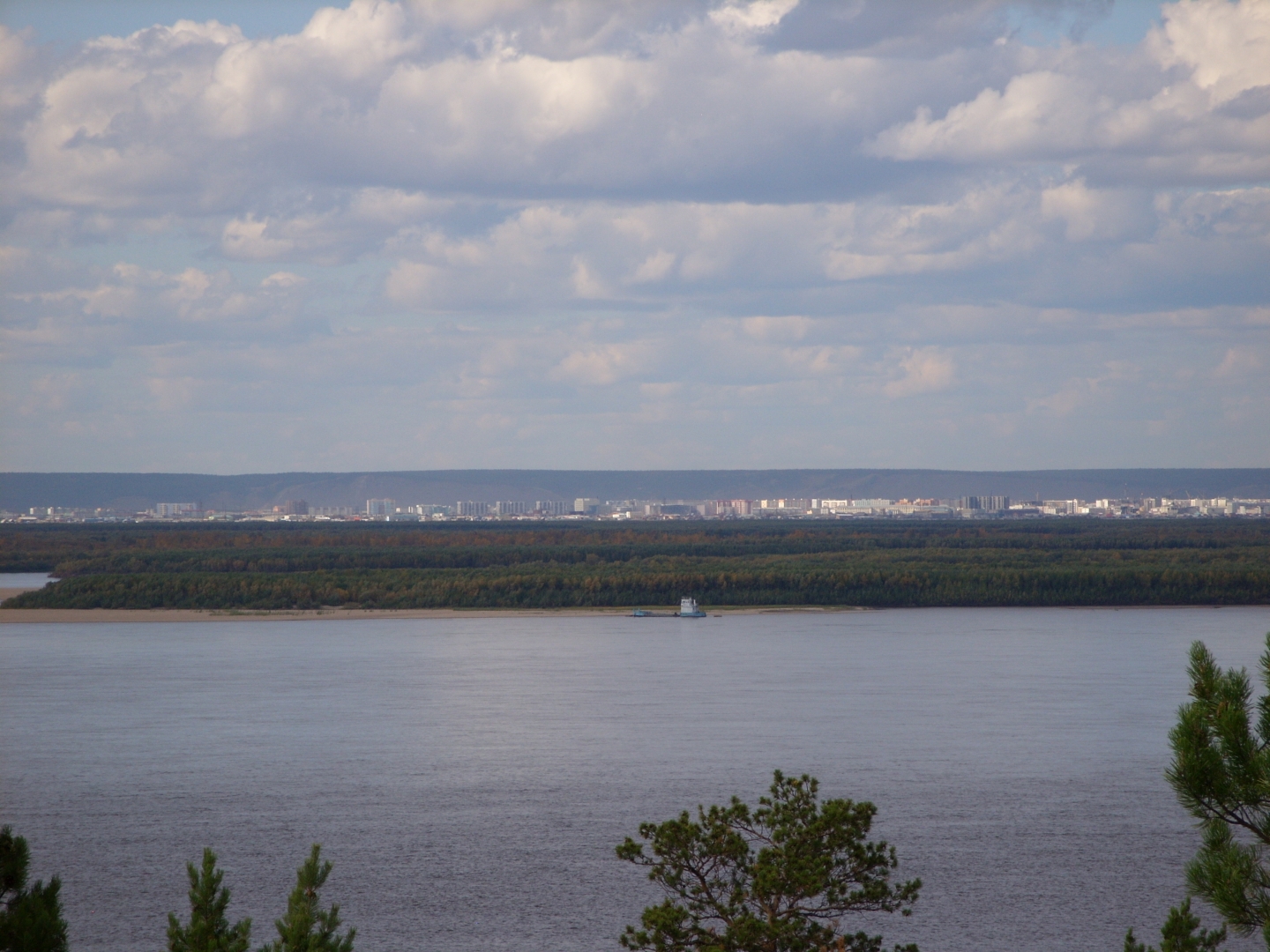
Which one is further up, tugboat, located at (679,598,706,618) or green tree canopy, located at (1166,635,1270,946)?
green tree canopy, located at (1166,635,1270,946)

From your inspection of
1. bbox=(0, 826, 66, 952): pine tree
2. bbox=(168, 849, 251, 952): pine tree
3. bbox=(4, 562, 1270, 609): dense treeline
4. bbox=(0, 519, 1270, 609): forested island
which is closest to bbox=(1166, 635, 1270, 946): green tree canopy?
bbox=(168, 849, 251, 952): pine tree

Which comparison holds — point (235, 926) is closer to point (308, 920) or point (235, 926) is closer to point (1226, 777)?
point (308, 920)

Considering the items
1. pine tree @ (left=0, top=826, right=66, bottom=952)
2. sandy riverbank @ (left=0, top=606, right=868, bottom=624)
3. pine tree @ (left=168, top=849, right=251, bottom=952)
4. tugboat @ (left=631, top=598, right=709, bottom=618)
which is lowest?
sandy riverbank @ (left=0, top=606, right=868, bottom=624)

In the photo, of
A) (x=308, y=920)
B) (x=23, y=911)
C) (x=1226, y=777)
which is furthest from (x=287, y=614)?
(x=1226, y=777)

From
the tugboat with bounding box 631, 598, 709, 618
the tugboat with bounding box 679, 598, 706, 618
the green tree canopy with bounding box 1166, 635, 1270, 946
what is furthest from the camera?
the tugboat with bounding box 631, 598, 709, 618

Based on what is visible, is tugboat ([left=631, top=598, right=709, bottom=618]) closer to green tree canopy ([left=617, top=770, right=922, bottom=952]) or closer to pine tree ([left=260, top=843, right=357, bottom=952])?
green tree canopy ([left=617, top=770, right=922, bottom=952])

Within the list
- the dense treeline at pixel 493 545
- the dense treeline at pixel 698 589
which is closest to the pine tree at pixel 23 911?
the dense treeline at pixel 698 589

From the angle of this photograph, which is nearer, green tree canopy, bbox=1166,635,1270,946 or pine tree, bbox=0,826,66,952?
green tree canopy, bbox=1166,635,1270,946

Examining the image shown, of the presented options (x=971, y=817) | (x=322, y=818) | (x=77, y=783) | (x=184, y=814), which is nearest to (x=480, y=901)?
(x=322, y=818)

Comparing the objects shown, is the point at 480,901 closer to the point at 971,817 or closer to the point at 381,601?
the point at 971,817
